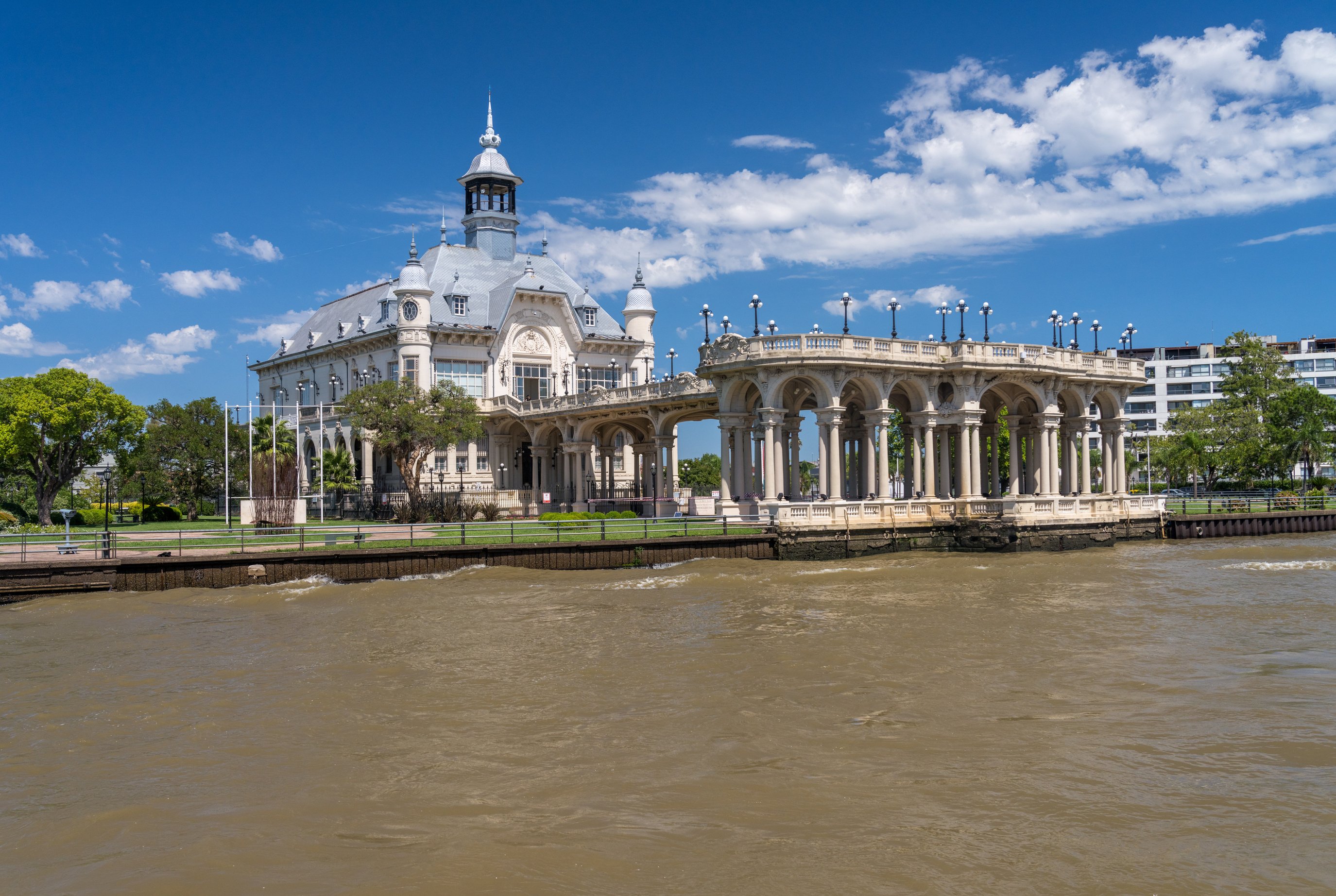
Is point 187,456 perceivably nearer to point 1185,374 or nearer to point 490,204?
point 490,204

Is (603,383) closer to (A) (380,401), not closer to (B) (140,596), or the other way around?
(A) (380,401)

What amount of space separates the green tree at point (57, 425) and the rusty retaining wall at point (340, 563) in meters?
29.5

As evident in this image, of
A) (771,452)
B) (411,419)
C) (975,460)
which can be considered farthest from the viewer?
(411,419)

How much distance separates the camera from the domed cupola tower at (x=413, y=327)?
218 feet

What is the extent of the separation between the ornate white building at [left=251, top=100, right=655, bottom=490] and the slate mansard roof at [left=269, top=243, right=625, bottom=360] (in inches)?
4.5

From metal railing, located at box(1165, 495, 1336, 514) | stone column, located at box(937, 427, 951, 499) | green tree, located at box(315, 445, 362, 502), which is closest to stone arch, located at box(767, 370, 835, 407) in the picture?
Answer: stone column, located at box(937, 427, 951, 499)

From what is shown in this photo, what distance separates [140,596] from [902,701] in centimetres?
2321

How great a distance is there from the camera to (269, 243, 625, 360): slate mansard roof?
70.1 metres

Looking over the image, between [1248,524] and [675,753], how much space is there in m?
50.8

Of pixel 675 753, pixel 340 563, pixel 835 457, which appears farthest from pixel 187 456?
pixel 675 753

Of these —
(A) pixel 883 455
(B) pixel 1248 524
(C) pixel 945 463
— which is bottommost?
(B) pixel 1248 524

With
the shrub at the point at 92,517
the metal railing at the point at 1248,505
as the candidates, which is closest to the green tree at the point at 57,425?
the shrub at the point at 92,517

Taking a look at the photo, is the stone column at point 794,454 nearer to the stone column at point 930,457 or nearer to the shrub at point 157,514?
the stone column at point 930,457

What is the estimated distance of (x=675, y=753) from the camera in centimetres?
1290
